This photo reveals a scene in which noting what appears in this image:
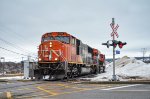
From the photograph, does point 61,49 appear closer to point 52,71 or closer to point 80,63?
point 52,71

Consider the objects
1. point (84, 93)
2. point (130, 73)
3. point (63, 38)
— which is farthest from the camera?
point (130, 73)

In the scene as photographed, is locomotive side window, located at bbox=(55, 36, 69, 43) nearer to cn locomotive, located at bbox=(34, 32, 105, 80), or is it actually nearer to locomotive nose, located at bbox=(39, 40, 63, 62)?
cn locomotive, located at bbox=(34, 32, 105, 80)

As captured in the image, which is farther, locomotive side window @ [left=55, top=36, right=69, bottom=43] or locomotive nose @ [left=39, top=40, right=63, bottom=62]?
locomotive side window @ [left=55, top=36, right=69, bottom=43]

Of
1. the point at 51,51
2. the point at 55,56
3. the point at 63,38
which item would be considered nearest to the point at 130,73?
the point at 63,38

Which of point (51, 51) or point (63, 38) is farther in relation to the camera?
point (63, 38)

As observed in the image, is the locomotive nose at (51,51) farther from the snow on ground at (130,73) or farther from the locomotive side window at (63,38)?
the snow on ground at (130,73)

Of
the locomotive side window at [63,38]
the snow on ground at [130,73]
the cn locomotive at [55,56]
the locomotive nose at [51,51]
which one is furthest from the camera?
the snow on ground at [130,73]

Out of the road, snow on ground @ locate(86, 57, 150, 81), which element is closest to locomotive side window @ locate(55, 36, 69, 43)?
snow on ground @ locate(86, 57, 150, 81)

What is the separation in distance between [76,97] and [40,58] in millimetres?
15419

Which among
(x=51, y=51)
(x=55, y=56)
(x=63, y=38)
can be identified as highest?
(x=63, y=38)

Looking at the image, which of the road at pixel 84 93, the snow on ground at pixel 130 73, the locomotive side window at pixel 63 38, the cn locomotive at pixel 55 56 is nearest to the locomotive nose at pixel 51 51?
the cn locomotive at pixel 55 56

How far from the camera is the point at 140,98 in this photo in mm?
10164

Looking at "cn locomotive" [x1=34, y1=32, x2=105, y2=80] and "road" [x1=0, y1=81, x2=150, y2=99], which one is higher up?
"cn locomotive" [x1=34, y1=32, x2=105, y2=80]

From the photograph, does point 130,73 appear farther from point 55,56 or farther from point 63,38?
point 55,56
